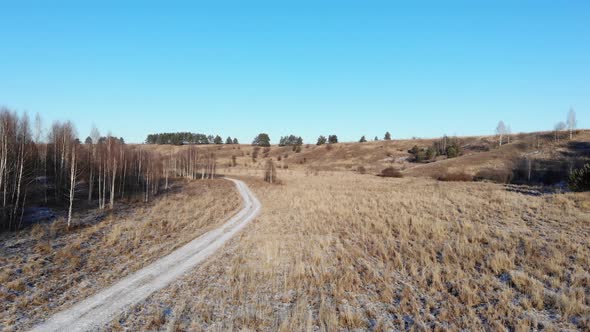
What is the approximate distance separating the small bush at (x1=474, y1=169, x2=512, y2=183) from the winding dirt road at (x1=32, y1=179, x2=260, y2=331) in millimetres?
49351

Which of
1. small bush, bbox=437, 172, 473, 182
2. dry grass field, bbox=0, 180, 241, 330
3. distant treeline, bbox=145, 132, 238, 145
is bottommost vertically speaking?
dry grass field, bbox=0, 180, 241, 330

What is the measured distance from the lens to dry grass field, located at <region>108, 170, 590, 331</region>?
27.2ft

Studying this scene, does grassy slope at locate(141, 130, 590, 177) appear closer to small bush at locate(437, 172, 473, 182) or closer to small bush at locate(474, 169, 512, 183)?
small bush at locate(474, 169, 512, 183)

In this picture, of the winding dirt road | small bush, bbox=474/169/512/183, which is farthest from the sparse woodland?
small bush, bbox=474/169/512/183

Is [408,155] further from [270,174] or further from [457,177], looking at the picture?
[270,174]

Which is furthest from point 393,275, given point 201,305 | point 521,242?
point 521,242

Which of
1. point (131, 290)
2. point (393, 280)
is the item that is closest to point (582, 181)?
point (393, 280)

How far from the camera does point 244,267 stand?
1297 centimetres

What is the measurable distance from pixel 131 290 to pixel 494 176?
57.9 meters

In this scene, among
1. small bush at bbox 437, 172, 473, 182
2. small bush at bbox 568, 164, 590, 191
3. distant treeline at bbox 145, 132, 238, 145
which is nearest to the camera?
small bush at bbox 568, 164, 590, 191

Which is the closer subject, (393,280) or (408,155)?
(393,280)

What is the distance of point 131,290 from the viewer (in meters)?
10.3

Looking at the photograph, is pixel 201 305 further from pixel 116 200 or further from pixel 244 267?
pixel 116 200

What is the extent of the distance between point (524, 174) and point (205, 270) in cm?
6018
